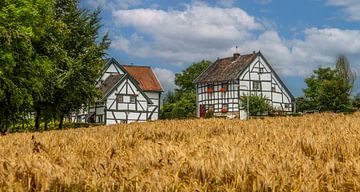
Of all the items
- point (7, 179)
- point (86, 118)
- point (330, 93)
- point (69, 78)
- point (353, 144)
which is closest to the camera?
point (7, 179)

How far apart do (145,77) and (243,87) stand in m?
21.8

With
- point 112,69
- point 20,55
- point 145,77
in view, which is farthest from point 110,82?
point 20,55

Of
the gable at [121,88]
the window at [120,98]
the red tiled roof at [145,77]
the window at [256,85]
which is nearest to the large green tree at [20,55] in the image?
the gable at [121,88]

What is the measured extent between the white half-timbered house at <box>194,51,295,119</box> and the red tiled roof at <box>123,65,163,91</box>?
1077 cm

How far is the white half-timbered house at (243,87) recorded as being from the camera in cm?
8212

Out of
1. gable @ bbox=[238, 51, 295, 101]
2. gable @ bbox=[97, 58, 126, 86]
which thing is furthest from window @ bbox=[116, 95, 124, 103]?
gable @ bbox=[238, 51, 295, 101]

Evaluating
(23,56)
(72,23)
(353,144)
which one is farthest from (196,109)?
(353,144)

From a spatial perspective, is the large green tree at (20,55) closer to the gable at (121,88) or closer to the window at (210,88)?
the gable at (121,88)

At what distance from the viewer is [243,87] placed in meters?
82.3

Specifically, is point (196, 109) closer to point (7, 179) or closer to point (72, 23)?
point (72, 23)

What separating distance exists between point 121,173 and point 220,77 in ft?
272

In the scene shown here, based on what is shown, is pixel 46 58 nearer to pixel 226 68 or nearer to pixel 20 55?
pixel 20 55

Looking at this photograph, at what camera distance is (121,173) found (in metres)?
3.60

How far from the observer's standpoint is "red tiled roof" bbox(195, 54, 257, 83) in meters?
83.4
